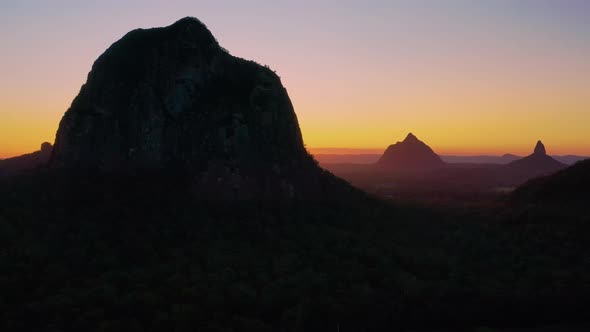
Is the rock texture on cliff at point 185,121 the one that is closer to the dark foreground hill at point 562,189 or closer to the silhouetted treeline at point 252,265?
the silhouetted treeline at point 252,265

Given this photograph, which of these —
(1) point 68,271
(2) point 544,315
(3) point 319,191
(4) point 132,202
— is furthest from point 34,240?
(2) point 544,315

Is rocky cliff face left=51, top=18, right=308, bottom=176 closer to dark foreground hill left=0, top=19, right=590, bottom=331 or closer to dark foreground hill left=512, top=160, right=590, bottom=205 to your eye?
dark foreground hill left=0, top=19, right=590, bottom=331

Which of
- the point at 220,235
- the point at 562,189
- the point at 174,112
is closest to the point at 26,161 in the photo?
the point at 174,112

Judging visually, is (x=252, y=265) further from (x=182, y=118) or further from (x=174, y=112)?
(x=174, y=112)

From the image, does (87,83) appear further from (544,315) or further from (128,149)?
(544,315)

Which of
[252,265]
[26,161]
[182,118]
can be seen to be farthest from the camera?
[26,161]

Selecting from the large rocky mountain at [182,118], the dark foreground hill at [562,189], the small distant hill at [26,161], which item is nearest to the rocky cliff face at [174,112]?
the large rocky mountain at [182,118]
